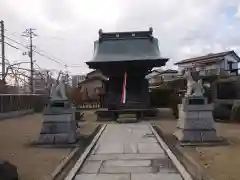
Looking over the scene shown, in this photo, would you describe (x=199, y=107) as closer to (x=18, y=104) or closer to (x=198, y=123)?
(x=198, y=123)

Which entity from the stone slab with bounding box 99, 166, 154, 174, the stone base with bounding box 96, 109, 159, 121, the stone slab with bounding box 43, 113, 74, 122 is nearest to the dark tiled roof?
the stone base with bounding box 96, 109, 159, 121

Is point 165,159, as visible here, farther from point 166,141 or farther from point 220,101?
point 220,101

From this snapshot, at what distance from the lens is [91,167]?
7508mm

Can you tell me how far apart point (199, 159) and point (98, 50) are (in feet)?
46.3

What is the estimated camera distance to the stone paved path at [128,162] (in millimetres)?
6652

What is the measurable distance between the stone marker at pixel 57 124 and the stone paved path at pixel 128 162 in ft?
3.45

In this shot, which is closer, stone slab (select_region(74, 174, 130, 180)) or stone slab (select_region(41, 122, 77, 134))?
stone slab (select_region(74, 174, 130, 180))

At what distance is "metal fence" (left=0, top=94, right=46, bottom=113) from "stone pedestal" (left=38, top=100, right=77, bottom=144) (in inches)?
508

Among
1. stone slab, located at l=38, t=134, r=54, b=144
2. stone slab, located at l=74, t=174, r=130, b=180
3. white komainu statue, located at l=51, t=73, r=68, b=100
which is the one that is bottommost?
stone slab, located at l=74, t=174, r=130, b=180

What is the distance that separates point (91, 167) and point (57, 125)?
379cm

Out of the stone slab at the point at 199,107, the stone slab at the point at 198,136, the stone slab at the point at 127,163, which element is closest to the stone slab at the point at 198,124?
the stone slab at the point at 198,136

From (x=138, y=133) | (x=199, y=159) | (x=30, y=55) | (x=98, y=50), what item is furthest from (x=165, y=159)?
(x=30, y=55)

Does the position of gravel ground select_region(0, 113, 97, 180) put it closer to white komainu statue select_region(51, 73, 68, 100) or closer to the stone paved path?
the stone paved path

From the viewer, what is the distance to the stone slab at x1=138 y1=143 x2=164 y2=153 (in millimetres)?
9358
